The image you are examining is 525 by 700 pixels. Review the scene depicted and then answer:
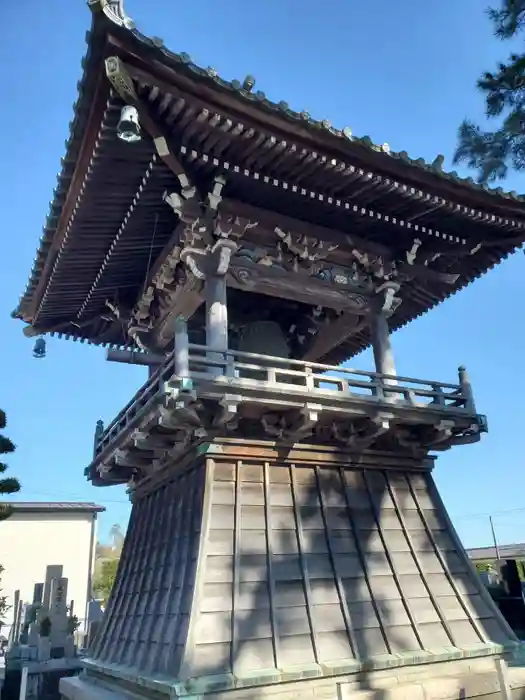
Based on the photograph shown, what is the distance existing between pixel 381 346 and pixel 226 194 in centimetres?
400

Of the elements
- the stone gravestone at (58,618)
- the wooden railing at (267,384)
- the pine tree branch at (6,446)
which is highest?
the pine tree branch at (6,446)

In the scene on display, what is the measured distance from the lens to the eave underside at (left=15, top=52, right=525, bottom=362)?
298 inches

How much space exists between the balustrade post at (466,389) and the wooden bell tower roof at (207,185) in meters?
2.14

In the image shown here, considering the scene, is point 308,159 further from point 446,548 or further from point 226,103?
point 446,548

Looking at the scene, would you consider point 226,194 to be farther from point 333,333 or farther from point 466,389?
point 466,389

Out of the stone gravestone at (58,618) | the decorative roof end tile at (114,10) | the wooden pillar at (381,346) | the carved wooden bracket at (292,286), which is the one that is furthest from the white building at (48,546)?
the decorative roof end tile at (114,10)

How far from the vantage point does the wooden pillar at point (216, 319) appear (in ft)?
26.3

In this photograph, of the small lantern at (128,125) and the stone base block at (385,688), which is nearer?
the stone base block at (385,688)

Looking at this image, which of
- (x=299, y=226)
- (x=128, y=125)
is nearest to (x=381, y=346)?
(x=299, y=226)

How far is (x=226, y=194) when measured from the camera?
8766 mm

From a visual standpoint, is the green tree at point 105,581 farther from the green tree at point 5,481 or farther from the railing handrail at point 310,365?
the railing handrail at point 310,365

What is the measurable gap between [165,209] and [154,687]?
268 inches

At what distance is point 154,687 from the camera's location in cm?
644

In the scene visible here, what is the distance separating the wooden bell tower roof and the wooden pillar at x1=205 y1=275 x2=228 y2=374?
1.36 m
